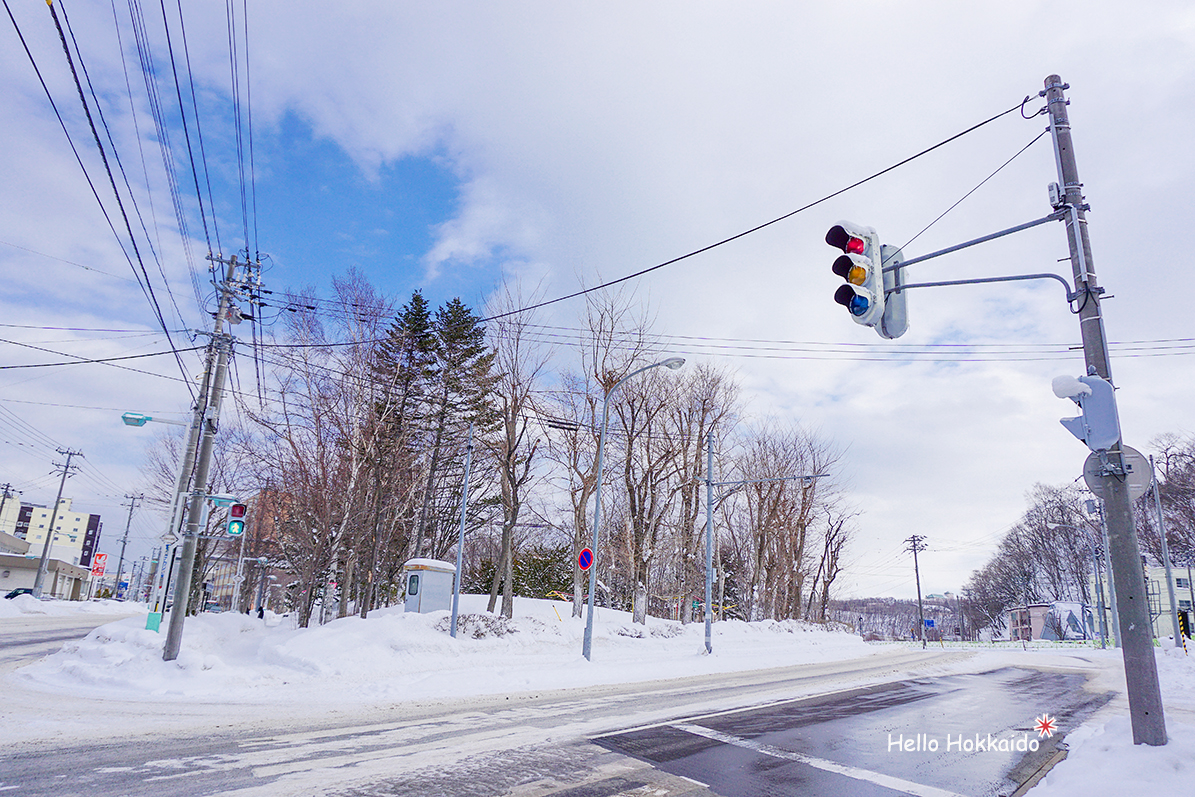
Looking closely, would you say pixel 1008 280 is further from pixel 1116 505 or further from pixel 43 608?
pixel 43 608

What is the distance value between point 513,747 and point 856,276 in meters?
6.44

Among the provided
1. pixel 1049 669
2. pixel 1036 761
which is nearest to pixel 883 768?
pixel 1036 761

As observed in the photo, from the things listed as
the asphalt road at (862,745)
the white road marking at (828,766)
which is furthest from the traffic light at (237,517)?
the white road marking at (828,766)

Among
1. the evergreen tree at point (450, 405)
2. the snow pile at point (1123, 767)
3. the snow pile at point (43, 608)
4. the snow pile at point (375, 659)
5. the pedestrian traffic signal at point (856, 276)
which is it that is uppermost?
the evergreen tree at point (450, 405)

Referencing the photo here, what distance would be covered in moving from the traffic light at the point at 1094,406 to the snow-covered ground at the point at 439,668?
9.02ft

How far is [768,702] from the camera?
37.2 feet

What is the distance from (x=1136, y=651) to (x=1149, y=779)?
1406 mm

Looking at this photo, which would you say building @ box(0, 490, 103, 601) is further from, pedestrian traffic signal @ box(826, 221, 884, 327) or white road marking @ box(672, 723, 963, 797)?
pedestrian traffic signal @ box(826, 221, 884, 327)

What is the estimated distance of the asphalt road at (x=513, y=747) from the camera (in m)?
5.65

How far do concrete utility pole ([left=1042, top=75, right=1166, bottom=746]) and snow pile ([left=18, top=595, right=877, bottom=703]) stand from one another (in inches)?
411

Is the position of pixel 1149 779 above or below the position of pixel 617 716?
above

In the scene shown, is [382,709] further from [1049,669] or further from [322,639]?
[1049,669]

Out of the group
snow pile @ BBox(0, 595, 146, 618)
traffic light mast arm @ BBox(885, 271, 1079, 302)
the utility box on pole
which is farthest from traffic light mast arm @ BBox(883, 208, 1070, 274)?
snow pile @ BBox(0, 595, 146, 618)

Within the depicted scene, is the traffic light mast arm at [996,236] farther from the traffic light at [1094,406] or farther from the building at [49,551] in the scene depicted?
the building at [49,551]
